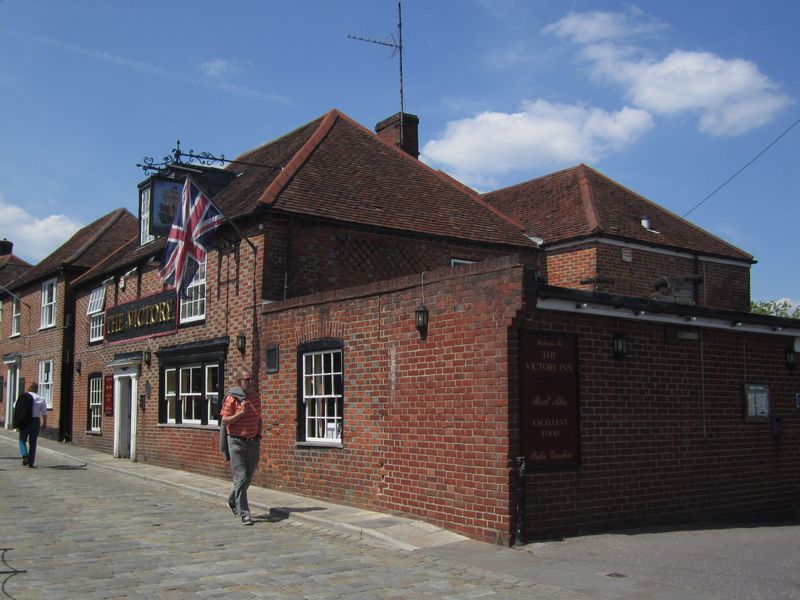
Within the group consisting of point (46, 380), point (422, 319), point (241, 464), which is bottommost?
point (241, 464)

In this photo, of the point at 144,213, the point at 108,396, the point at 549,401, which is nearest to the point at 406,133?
Result: the point at 144,213

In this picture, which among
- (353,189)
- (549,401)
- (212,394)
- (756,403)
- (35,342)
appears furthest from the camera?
(35,342)

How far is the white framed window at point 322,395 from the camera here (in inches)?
480

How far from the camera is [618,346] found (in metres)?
10.0

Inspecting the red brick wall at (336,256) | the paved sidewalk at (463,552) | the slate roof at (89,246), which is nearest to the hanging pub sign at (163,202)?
the red brick wall at (336,256)

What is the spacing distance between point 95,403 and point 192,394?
312 inches

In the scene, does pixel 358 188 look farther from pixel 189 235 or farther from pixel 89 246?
pixel 89 246

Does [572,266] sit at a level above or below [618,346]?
above

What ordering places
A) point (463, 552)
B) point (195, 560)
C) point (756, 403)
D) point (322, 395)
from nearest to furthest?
point (195, 560) → point (463, 552) → point (756, 403) → point (322, 395)

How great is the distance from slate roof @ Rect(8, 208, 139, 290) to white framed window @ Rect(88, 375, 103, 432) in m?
5.25

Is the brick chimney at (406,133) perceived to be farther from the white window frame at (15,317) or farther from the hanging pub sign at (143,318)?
the white window frame at (15,317)

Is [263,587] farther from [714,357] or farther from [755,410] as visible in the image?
[755,410]

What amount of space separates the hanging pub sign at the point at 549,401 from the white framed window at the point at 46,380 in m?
22.5

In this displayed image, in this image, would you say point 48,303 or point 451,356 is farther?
point 48,303
